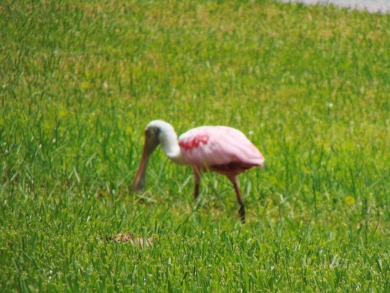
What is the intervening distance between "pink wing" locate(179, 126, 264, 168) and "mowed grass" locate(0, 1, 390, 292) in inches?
13.7

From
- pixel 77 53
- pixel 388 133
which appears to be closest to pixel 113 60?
pixel 77 53

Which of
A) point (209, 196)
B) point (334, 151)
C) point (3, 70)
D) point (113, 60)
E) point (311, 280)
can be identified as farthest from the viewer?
point (113, 60)

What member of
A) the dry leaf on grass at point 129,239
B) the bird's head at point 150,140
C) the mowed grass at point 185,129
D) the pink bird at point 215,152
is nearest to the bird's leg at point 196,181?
the pink bird at point 215,152

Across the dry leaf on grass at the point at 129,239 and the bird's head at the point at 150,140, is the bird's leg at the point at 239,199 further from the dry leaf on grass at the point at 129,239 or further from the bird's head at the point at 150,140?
the dry leaf on grass at the point at 129,239

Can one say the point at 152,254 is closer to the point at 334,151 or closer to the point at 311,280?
the point at 311,280

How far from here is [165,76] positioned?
30.3 feet

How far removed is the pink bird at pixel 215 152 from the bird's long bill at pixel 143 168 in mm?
116

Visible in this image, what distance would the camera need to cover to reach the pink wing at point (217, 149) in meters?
5.50

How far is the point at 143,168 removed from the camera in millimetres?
5930

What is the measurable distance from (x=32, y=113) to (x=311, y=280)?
3.79 meters

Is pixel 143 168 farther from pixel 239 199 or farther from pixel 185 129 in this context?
pixel 185 129

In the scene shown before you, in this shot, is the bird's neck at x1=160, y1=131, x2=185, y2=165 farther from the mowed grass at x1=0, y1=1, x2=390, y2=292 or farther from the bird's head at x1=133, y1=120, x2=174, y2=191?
the mowed grass at x1=0, y1=1, x2=390, y2=292

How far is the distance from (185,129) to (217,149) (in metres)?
1.80

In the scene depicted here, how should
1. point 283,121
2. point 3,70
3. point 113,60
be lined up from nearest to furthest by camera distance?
point 283,121 < point 3,70 < point 113,60
